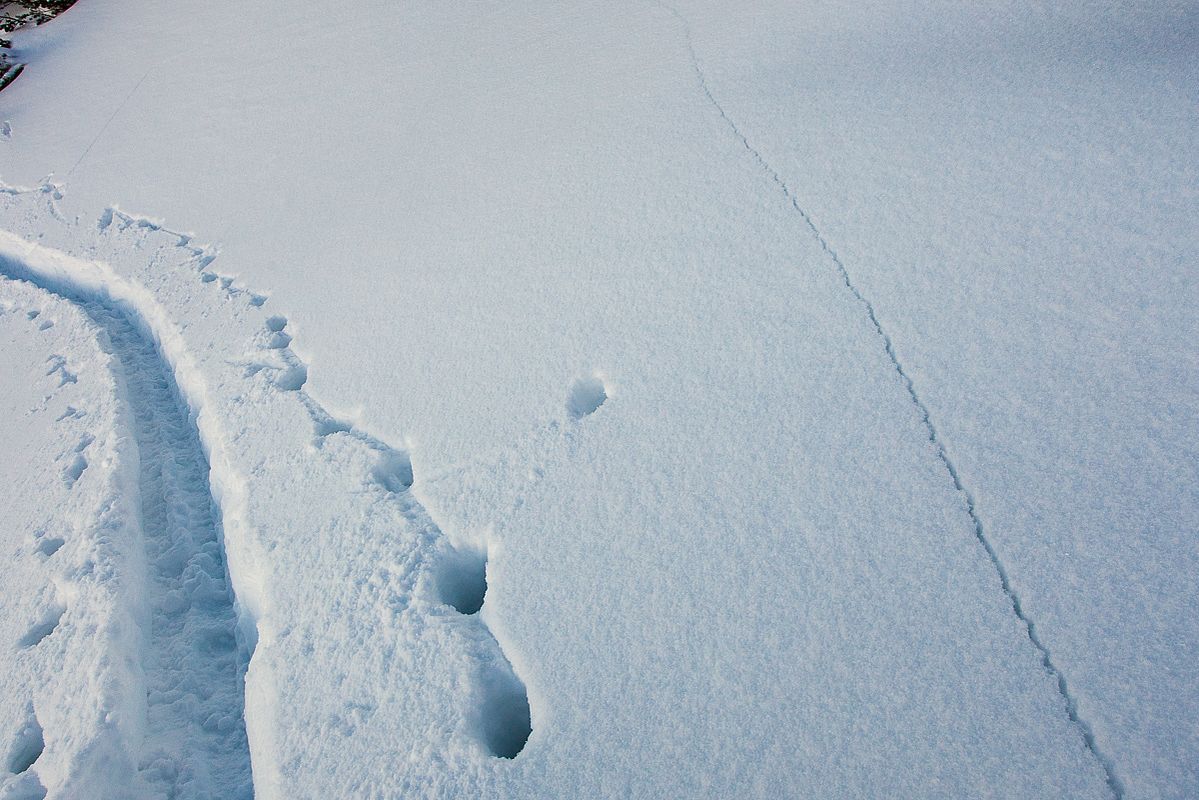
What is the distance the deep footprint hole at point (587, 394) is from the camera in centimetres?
221

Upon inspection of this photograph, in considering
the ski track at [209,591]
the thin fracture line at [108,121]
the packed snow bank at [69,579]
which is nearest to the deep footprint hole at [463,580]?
the ski track at [209,591]

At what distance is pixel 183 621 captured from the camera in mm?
2285

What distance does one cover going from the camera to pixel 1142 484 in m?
1.61

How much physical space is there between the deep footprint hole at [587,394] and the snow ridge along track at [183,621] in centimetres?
154

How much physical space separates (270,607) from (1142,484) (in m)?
2.69

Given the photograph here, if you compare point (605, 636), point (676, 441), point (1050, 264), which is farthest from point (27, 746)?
point (1050, 264)

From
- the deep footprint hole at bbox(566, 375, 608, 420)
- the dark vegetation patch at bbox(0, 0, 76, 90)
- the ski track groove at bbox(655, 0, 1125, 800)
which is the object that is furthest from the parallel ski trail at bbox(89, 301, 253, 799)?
the dark vegetation patch at bbox(0, 0, 76, 90)

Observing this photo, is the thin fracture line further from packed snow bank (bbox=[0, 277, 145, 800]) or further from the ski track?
the ski track

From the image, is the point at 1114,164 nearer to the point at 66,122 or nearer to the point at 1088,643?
the point at 1088,643

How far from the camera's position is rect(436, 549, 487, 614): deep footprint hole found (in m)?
1.94

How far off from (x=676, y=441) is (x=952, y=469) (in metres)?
0.82

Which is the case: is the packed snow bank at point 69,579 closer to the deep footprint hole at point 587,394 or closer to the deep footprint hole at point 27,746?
the deep footprint hole at point 27,746

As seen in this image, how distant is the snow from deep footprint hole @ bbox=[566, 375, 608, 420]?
0.01 metres

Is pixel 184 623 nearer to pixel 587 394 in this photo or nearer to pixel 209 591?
pixel 209 591
